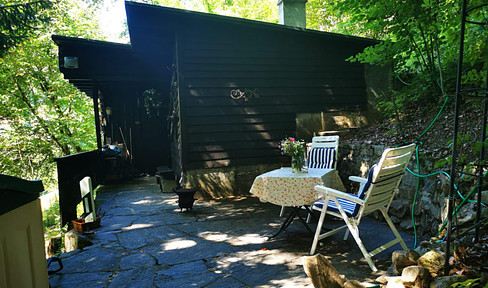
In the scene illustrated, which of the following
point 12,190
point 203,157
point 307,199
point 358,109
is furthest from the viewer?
point 358,109

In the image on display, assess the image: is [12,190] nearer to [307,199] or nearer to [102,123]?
[307,199]

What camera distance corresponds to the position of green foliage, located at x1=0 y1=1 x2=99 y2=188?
40.9 feet

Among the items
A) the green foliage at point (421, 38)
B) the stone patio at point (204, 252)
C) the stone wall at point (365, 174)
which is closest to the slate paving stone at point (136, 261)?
the stone patio at point (204, 252)

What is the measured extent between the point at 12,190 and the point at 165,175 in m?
6.32

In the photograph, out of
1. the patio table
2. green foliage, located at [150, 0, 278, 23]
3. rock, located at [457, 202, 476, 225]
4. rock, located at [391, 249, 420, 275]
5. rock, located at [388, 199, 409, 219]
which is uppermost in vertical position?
green foliage, located at [150, 0, 278, 23]

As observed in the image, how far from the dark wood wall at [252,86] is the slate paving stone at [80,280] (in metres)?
3.40

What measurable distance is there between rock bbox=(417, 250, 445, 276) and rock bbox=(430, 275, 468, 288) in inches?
7.3

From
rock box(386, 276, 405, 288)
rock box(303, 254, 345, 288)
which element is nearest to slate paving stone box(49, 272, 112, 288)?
rock box(303, 254, 345, 288)

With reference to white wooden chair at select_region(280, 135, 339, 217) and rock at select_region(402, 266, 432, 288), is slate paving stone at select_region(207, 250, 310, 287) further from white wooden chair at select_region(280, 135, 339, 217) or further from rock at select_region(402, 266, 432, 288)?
white wooden chair at select_region(280, 135, 339, 217)

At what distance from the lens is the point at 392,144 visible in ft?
15.7

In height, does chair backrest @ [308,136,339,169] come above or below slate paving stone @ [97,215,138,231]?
above

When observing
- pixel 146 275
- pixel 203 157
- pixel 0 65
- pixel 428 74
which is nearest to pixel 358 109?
pixel 428 74

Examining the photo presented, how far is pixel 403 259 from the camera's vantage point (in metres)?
2.42

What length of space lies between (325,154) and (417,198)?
1520 millimetres
